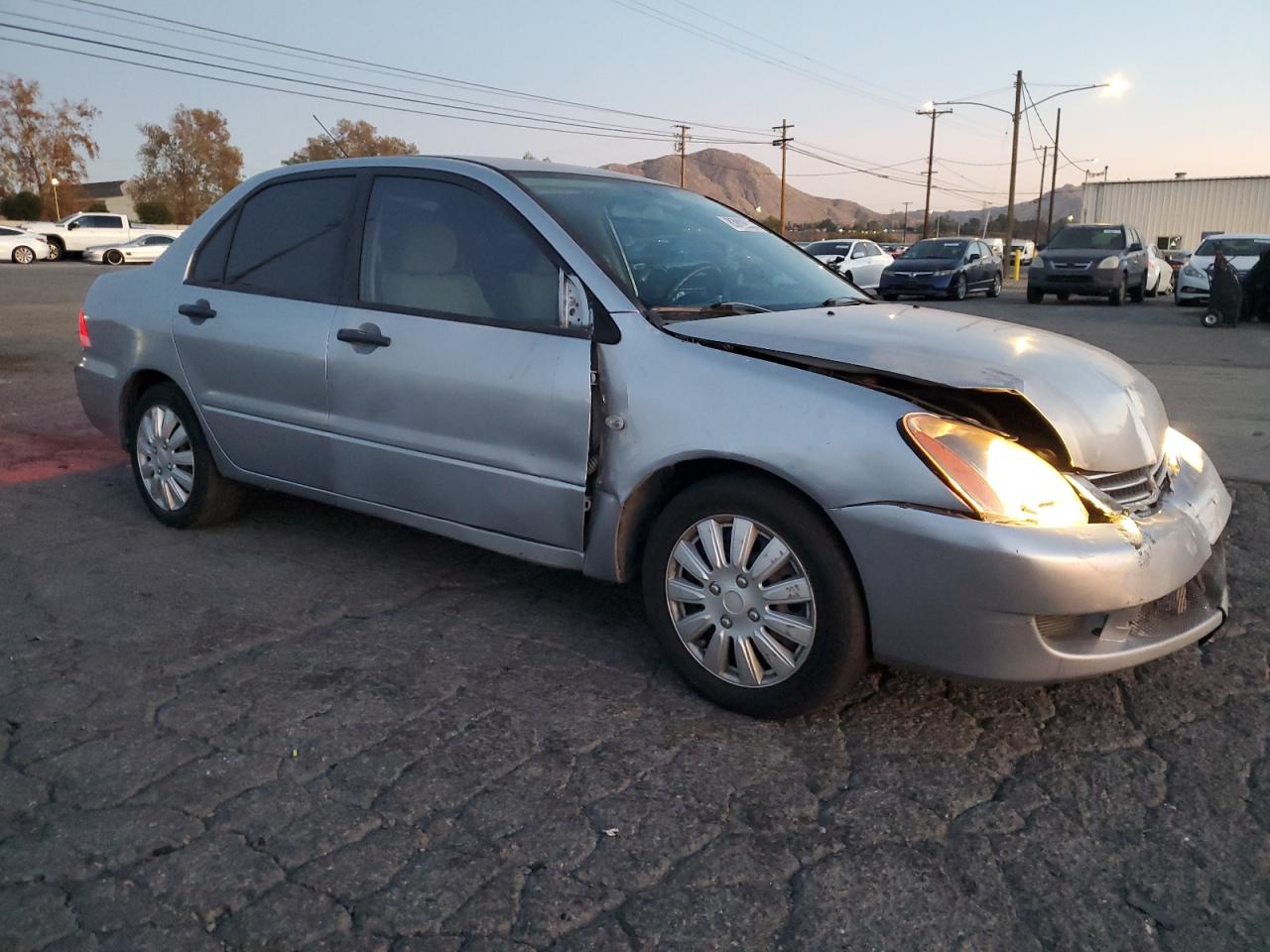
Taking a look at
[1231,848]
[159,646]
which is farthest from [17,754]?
[1231,848]

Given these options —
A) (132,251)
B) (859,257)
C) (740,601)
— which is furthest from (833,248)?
(132,251)

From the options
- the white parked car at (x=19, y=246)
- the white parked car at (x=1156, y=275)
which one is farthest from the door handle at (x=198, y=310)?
the white parked car at (x=19, y=246)

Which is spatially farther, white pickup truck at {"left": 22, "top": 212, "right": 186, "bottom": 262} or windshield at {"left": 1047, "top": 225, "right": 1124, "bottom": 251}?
white pickup truck at {"left": 22, "top": 212, "right": 186, "bottom": 262}

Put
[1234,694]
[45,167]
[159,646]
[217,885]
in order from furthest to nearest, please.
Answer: [45,167], [159,646], [1234,694], [217,885]

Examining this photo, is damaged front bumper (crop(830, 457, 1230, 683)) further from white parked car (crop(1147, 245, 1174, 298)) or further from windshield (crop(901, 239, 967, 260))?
white parked car (crop(1147, 245, 1174, 298))

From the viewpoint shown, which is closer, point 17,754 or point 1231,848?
point 1231,848

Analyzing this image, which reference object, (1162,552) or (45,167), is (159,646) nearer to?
(1162,552)

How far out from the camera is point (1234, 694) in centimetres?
324

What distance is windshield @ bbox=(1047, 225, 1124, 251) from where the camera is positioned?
22484 mm

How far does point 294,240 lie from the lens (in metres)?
4.27

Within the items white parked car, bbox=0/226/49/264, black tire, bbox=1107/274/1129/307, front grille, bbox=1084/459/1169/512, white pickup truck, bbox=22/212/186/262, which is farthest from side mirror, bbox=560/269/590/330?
white parked car, bbox=0/226/49/264

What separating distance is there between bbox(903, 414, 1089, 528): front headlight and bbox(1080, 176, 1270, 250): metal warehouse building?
47.3 meters

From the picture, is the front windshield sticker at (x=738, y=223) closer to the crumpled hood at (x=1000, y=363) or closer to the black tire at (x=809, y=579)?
the crumpled hood at (x=1000, y=363)

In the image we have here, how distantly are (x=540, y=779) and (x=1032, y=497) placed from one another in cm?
147
